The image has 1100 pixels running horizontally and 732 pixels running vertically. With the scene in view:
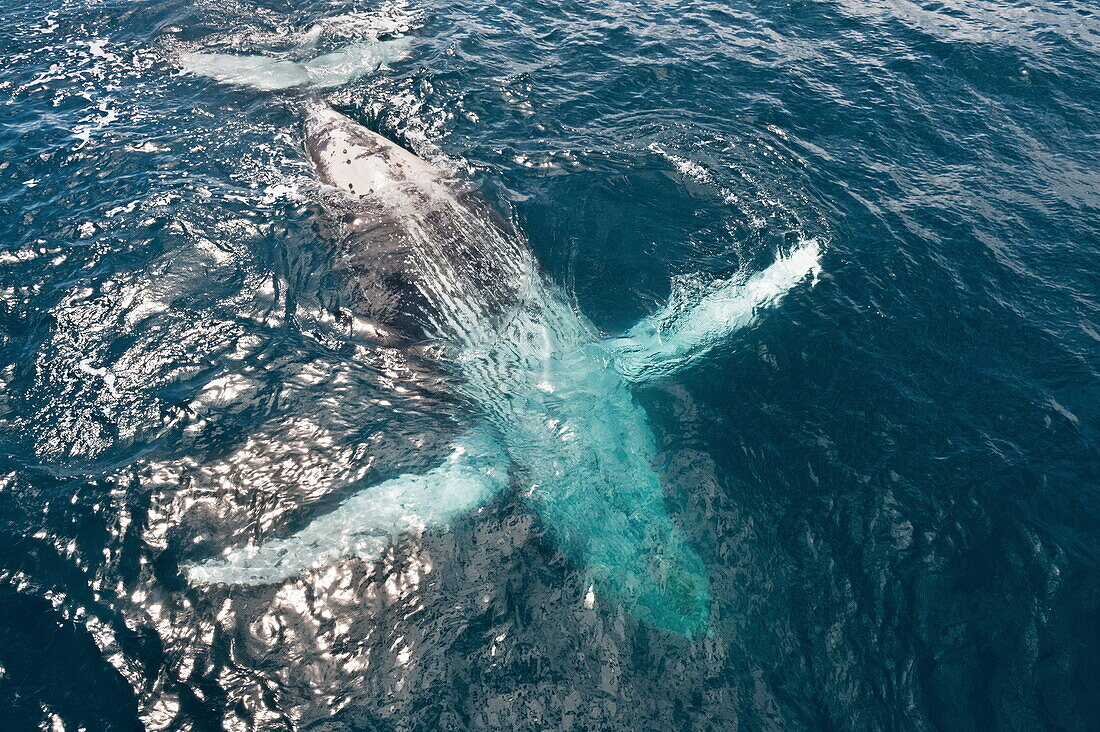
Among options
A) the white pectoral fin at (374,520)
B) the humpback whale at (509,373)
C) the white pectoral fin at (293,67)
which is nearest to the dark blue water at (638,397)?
the white pectoral fin at (374,520)

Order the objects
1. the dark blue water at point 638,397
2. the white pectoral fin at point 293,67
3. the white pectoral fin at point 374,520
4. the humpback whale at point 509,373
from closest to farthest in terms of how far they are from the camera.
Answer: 1. the dark blue water at point 638,397
2. the white pectoral fin at point 374,520
3. the humpback whale at point 509,373
4. the white pectoral fin at point 293,67

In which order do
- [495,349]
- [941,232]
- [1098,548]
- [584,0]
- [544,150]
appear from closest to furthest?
[1098,548]
[495,349]
[941,232]
[544,150]
[584,0]

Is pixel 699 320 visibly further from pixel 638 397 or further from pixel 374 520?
pixel 374 520

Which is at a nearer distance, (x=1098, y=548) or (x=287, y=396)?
(x=1098, y=548)

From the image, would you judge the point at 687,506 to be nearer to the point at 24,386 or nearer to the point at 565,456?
the point at 565,456

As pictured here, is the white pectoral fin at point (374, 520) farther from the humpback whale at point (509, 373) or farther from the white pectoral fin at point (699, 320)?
the white pectoral fin at point (699, 320)

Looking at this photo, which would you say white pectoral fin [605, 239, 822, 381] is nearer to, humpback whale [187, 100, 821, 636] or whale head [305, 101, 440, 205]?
humpback whale [187, 100, 821, 636]

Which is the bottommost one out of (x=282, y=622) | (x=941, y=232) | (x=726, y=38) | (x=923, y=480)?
(x=282, y=622)

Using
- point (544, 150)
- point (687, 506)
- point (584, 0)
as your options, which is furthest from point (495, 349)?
point (584, 0)
